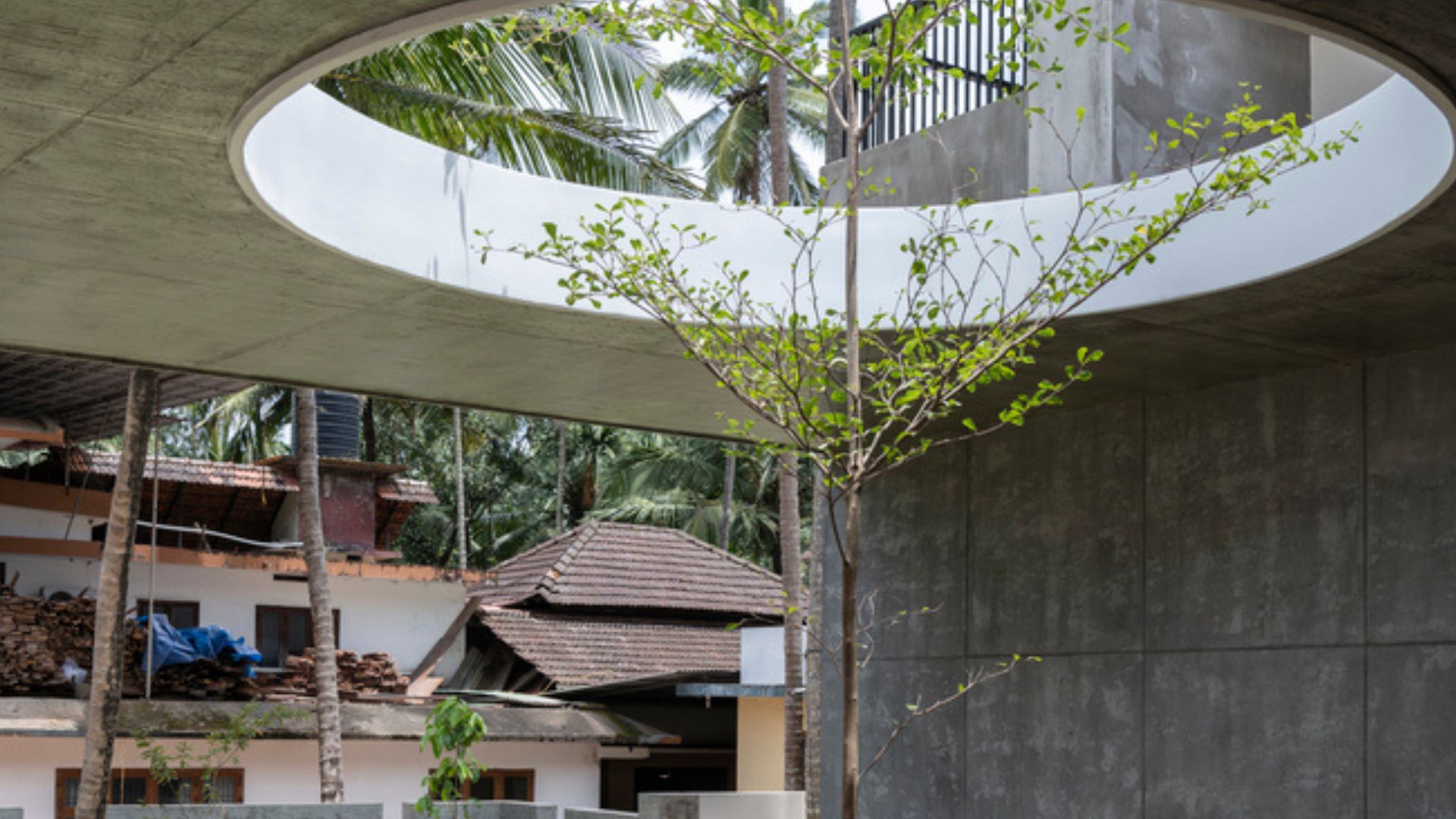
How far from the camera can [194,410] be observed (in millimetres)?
31297

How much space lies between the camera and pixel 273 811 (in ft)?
45.5

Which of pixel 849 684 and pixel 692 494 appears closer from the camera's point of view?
pixel 849 684

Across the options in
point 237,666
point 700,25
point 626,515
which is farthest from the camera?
point 626,515

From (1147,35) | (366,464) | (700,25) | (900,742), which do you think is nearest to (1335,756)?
(900,742)

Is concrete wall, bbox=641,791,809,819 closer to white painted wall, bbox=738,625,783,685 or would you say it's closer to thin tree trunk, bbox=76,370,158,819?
thin tree trunk, bbox=76,370,158,819

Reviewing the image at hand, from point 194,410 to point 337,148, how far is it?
24.4 m

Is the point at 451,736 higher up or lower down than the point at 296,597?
lower down

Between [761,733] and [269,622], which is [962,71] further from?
[269,622]

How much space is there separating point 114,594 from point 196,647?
5.87 meters

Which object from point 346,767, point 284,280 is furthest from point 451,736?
point 346,767

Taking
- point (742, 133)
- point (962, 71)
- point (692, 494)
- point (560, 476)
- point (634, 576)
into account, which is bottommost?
point (634, 576)

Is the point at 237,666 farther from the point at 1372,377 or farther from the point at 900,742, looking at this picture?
the point at 1372,377

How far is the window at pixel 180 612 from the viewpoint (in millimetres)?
19656

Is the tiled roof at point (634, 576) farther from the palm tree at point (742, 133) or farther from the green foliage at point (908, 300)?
the green foliage at point (908, 300)
